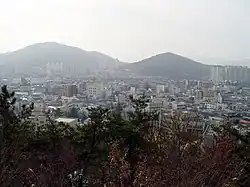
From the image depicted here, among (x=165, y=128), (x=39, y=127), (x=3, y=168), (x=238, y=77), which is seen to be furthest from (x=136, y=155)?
(x=238, y=77)

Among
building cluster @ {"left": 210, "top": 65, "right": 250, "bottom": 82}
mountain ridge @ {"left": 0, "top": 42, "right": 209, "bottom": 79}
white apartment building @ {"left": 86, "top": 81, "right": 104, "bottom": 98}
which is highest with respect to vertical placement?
mountain ridge @ {"left": 0, "top": 42, "right": 209, "bottom": 79}

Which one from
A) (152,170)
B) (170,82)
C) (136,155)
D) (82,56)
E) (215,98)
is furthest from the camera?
(82,56)

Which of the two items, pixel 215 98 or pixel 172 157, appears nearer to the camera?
pixel 172 157

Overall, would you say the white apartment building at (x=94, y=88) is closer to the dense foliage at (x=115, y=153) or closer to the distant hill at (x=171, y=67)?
the distant hill at (x=171, y=67)

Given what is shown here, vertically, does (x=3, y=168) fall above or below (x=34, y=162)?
above

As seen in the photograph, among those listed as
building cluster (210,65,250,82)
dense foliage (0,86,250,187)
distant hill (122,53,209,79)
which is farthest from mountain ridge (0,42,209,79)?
dense foliage (0,86,250,187)

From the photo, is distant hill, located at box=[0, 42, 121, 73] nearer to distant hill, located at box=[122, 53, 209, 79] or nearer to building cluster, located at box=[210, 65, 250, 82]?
distant hill, located at box=[122, 53, 209, 79]

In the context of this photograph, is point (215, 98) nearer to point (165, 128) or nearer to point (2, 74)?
point (2, 74)
